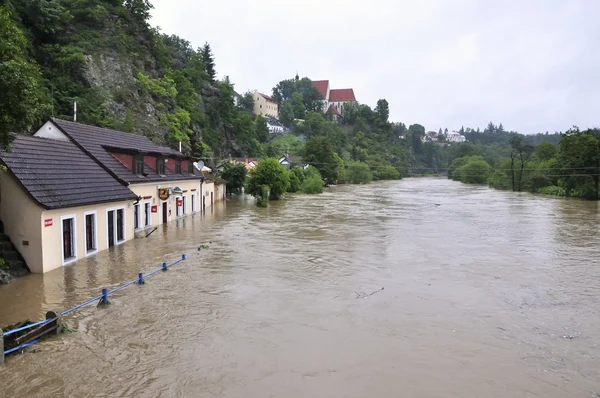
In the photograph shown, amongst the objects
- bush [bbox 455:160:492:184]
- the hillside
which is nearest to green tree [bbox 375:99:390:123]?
bush [bbox 455:160:492:184]

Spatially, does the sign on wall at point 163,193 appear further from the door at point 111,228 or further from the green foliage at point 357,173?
the green foliage at point 357,173

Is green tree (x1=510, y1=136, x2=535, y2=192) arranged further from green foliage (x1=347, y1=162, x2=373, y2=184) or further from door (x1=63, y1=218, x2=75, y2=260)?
door (x1=63, y1=218, x2=75, y2=260)

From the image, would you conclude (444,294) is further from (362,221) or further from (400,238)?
(362,221)

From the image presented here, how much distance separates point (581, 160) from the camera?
55531 millimetres

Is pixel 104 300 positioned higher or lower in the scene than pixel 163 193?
lower

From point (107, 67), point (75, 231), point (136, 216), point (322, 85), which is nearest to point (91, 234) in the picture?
point (75, 231)

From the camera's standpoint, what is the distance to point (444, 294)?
13.8 metres

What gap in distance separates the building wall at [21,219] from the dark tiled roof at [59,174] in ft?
1.13

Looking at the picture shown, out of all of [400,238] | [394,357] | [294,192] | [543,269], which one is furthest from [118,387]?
[294,192]

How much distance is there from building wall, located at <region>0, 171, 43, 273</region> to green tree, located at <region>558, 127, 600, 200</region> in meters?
59.8

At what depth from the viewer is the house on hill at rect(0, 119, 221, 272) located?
14.3 meters

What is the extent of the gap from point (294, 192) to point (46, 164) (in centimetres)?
5326

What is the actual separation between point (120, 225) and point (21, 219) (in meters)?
6.69

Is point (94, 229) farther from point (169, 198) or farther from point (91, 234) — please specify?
point (169, 198)
